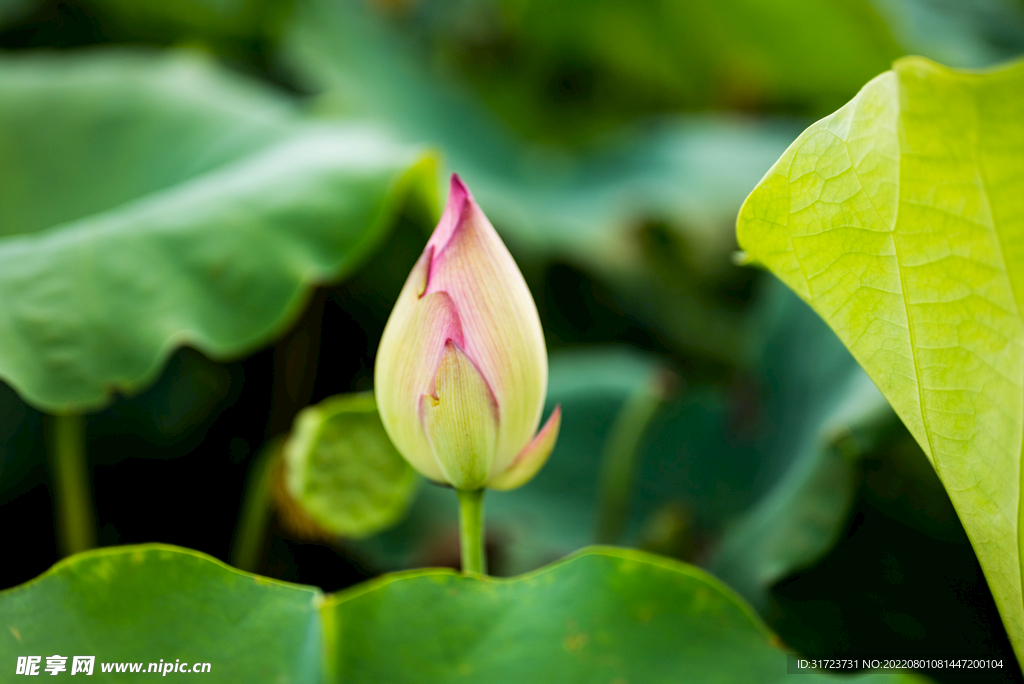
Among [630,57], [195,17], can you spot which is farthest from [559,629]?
[630,57]

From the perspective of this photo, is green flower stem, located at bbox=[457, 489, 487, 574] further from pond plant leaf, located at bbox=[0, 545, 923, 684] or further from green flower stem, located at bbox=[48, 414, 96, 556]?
green flower stem, located at bbox=[48, 414, 96, 556]

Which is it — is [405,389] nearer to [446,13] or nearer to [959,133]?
Result: [959,133]

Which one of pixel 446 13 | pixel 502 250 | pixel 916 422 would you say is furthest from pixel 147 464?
pixel 446 13

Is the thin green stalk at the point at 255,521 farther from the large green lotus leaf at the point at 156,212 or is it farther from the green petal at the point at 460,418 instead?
the green petal at the point at 460,418

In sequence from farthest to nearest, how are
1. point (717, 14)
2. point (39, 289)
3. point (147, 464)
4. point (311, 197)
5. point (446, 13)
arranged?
point (446, 13) < point (717, 14) < point (147, 464) < point (311, 197) < point (39, 289)

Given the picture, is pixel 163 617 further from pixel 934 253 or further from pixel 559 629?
pixel 934 253

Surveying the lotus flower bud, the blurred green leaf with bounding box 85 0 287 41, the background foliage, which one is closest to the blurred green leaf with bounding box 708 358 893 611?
the background foliage
